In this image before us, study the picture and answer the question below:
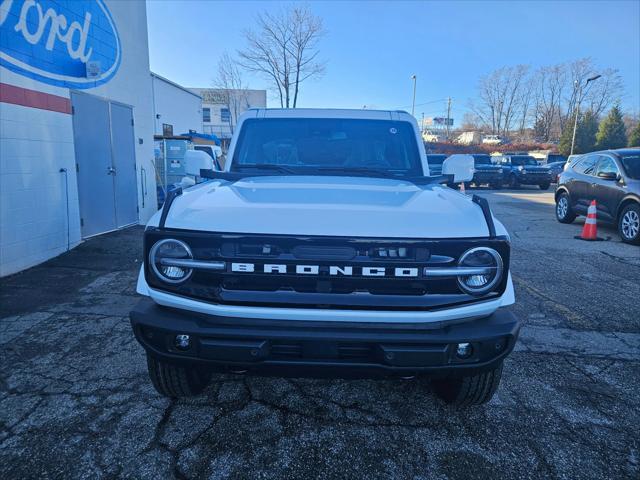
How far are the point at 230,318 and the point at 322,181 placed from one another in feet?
3.97

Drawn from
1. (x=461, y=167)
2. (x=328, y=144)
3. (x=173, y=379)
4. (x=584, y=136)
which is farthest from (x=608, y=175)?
(x=584, y=136)

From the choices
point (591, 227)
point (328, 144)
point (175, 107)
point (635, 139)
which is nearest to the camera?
point (328, 144)

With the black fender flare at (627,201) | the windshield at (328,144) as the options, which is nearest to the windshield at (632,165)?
the black fender flare at (627,201)

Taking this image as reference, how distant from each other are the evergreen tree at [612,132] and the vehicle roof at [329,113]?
4622cm

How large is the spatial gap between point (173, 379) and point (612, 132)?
49.7m

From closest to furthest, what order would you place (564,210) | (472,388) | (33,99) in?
(472,388), (33,99), (564,210)

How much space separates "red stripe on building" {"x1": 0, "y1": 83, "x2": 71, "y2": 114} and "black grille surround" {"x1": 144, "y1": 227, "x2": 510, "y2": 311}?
5319 mm

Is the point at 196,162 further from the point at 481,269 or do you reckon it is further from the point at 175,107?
the point at 175,107

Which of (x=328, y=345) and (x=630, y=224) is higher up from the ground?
(x=328, y=345)

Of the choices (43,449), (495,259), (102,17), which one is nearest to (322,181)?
(495,259)

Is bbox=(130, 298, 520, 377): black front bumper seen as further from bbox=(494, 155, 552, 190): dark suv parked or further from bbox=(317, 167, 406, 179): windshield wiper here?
bbox=(494, 155, 552, 190): dark suv parked

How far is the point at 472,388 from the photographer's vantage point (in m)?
2.44

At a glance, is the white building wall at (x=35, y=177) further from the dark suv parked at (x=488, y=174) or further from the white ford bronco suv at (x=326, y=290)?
the dark suv parked at (x=488, y=174)

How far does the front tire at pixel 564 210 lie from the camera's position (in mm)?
10461
